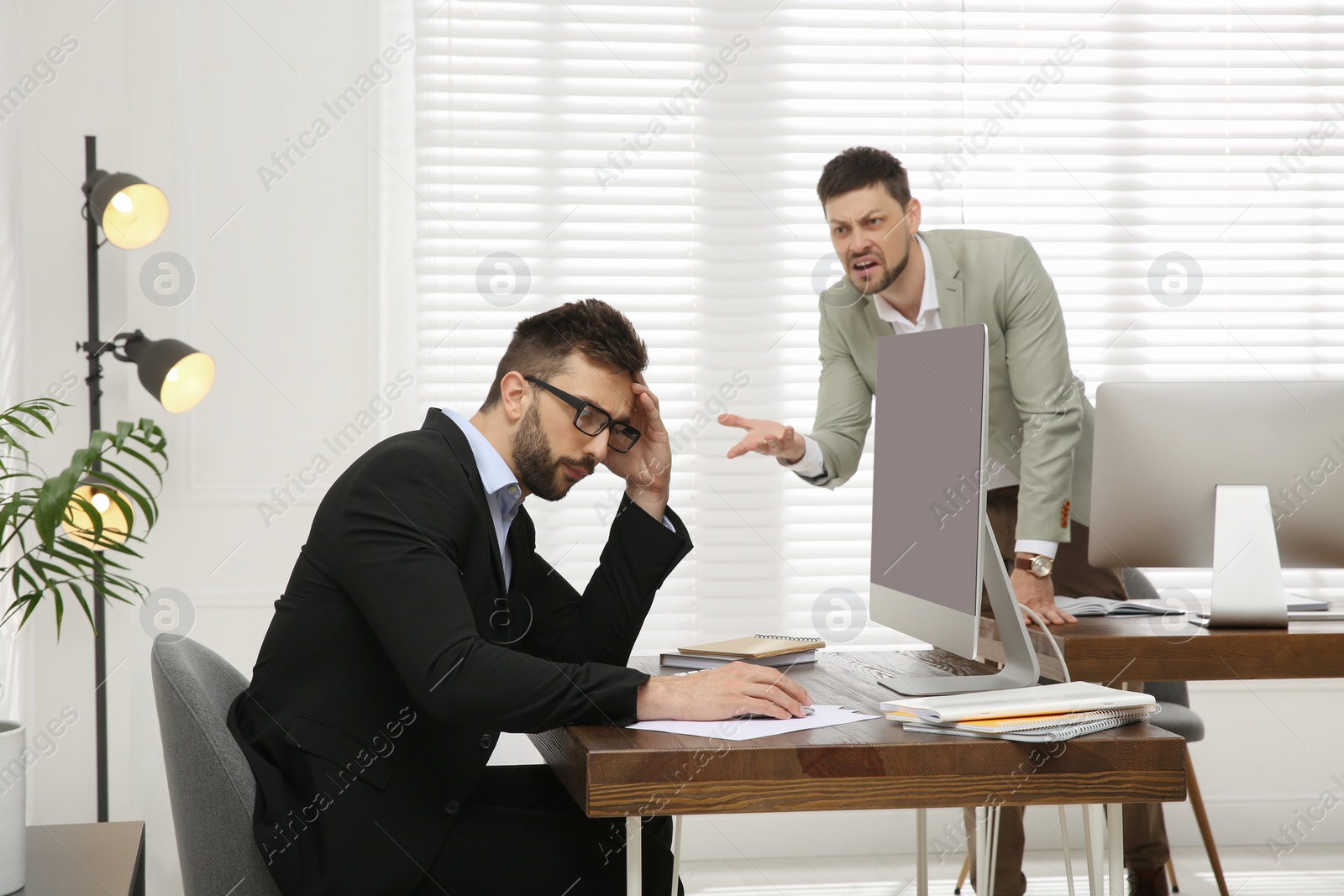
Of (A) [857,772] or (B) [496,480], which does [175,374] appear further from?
(A) [857,772]

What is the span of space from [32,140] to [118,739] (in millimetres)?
1703

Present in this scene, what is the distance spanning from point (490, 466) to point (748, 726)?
1.90 feet

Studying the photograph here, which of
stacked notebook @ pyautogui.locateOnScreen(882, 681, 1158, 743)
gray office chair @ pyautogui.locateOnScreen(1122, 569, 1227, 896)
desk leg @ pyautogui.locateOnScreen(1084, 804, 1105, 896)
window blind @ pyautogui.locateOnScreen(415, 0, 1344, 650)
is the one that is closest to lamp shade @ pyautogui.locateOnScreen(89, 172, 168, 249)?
window blind @ pyautogui.locateOnScreen(415, 0, 1344, 650)

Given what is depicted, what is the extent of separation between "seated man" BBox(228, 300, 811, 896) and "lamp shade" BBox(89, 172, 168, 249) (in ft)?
4.71

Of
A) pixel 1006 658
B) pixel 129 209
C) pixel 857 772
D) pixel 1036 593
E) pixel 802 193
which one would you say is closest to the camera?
pixel 857 772

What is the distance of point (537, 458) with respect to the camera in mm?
1680

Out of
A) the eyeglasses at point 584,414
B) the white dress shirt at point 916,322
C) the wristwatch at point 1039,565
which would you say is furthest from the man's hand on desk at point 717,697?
the white dress shirt at point 916,322

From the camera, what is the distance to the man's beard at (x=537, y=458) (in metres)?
1.68

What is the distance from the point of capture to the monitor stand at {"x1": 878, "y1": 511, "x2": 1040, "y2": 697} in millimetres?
1531

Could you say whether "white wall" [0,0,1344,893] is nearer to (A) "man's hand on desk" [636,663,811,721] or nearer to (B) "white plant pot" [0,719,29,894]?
(B) "white plant pot" [0,719,29,894]

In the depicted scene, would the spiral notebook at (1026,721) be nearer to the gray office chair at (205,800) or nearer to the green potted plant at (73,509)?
the gray office chair at (205,800)

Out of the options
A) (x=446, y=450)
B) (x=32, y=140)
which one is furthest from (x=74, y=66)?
(x=446, y=450)

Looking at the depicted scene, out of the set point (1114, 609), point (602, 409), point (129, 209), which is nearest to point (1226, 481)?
point (1114, 609)

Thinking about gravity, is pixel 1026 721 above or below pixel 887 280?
below
